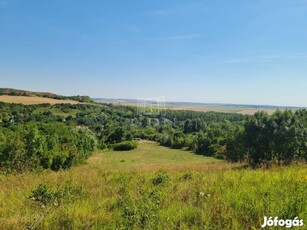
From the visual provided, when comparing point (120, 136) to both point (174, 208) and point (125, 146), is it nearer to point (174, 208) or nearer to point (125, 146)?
point (125, 146)

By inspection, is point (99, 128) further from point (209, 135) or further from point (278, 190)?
point (278, 190)

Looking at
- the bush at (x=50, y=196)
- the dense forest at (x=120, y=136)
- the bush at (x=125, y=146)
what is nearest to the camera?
the bush at (x=50, y=196)

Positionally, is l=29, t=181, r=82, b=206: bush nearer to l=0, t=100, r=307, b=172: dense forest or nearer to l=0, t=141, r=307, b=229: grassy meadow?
l=0, t=141, r=307, b=229: grassy meadow

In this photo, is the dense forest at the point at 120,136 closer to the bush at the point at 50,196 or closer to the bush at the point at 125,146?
the bush at the point at 125,146

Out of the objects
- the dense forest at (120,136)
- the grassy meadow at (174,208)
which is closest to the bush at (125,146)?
the dense forest at (120,136)

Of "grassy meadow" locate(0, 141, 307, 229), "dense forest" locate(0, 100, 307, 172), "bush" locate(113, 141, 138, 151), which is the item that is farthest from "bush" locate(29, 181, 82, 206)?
→ "bush" locate(113, 141, 138, 151)

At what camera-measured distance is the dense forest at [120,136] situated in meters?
31.3

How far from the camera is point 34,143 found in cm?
4312

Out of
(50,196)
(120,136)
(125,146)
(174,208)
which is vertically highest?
(174,208)

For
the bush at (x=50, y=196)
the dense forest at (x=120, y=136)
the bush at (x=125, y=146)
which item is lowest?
the bush at (x=125, y=146)

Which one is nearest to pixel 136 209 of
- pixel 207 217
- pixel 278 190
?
pixel 207 217

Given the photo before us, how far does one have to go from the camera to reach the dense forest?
3127 centimetres

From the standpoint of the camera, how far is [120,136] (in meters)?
101

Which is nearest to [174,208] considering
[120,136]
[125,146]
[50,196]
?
[50,196]
